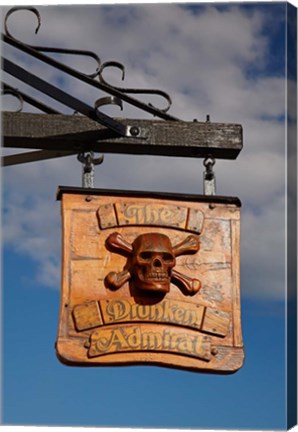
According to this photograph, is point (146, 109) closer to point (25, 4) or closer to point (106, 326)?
point (25, 4)

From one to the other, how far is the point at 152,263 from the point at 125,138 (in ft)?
1.57

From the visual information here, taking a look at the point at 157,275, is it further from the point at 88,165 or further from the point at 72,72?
the point at 72,72

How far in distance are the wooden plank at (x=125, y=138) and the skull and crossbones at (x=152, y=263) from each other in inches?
13.2

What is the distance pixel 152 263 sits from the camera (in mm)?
2824

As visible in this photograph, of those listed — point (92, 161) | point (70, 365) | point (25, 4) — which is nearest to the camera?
point (70, 365)

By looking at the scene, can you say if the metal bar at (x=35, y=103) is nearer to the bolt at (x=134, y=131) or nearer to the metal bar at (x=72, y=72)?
the metal bar at (x=72, y=72)

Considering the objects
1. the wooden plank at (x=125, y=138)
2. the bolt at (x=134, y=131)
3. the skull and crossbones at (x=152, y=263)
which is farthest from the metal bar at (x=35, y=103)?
the skull and crossbones at (x=152, y=263)

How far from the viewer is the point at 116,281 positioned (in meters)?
2.82

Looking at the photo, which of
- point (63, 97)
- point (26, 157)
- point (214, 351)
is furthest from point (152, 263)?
point (26, 157)

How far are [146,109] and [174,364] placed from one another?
878 mm

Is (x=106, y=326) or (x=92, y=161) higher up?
(x=92, y=161)

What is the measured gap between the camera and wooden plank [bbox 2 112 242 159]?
303 centimetres

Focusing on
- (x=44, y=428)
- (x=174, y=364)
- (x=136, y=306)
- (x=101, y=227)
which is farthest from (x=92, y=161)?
(x=44, y=428)

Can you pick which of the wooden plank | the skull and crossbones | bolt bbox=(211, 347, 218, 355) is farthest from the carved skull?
the wooden plank
